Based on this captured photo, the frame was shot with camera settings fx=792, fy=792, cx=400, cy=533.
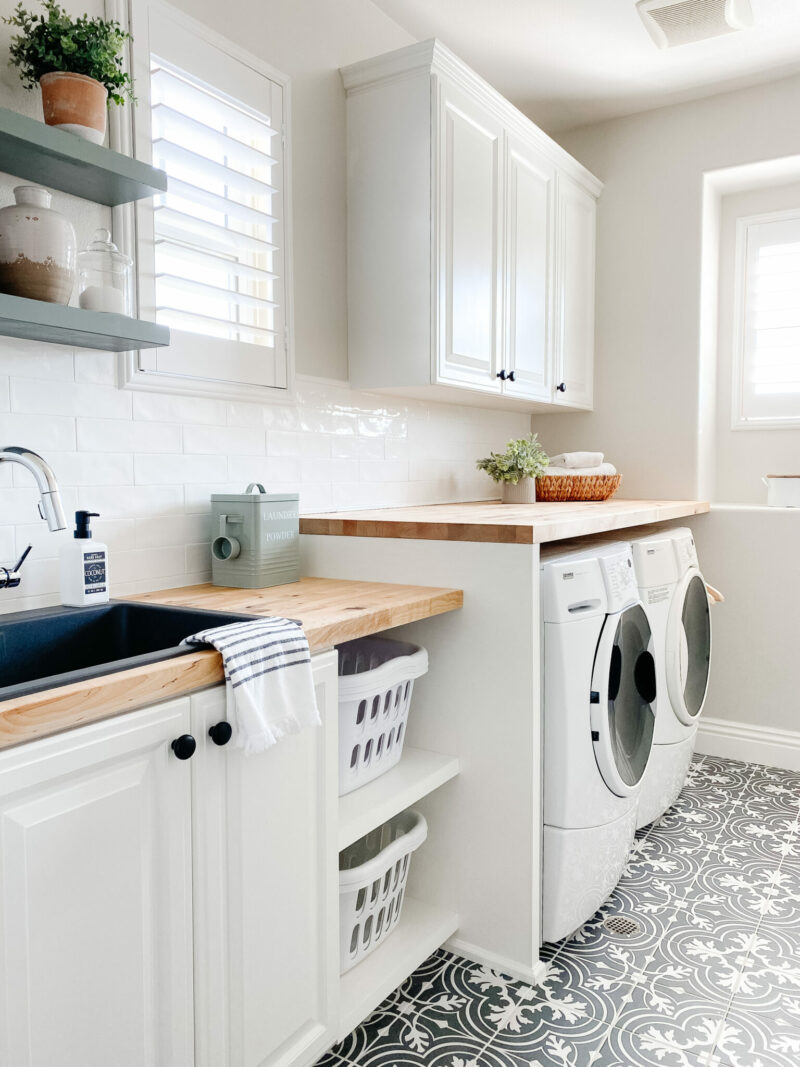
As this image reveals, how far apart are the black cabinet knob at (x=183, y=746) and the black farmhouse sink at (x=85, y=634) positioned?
26 centimetres

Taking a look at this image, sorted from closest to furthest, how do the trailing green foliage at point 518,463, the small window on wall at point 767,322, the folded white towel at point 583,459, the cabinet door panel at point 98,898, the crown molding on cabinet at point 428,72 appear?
the cabinet door panel at point 98,898, the crown molding on cabinet at point 428,72, the trailing green foliage at point 518,463, the folded white towel at point 583,459, the small window on wall at point 767,322

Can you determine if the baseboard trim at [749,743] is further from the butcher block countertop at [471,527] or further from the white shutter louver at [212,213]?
the white shutter louver at [212,213]

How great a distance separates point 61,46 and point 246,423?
945 mm

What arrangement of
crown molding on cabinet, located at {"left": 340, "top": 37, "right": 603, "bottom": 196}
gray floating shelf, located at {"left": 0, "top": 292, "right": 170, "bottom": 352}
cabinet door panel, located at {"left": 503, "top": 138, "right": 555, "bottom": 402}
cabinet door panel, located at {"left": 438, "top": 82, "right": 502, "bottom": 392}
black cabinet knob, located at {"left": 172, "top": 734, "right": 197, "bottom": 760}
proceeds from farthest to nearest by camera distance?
cabinet door panel, located at {"left": 503, "top": 138, "right": 555, "bottom": 402} → cabinet door panel, located at {"left": 438, "top": 82, "right": 502, "bottom": 392} → crown molding on cabinet, located at {"left": 340, "top": 37, "right": 603, "bottom": 196} → gray floating shelf, located at {"left": 0, "top": 292, "right": 170, "bottom": 352} → black cabinet knob, located at {"left": 172, "top": 734, "right": 197, "bottom": 760}

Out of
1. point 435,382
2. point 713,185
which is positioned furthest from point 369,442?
point 713,185

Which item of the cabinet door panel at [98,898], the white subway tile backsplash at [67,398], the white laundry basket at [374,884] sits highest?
the white subway tile backsplash at [67,398]

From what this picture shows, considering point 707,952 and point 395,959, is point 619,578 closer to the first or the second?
point 707,952

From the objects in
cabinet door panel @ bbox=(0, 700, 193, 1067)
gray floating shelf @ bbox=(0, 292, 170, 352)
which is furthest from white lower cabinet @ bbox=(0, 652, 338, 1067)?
gray floating shelf @ bbox=(0, 292, 170, 352)

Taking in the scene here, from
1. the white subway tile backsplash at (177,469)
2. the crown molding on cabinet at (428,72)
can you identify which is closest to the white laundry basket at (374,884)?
the white subway tile backsplash at (177,469)

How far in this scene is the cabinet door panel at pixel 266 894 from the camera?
48.2 inches

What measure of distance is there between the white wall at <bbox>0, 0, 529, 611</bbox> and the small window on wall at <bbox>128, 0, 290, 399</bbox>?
3.3 inches

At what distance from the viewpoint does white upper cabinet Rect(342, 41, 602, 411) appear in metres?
2.41

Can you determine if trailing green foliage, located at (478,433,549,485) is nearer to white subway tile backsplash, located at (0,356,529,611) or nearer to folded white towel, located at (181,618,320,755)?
white subway tile backsplash, located at (0,356,529,611)

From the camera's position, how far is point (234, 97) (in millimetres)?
2082
